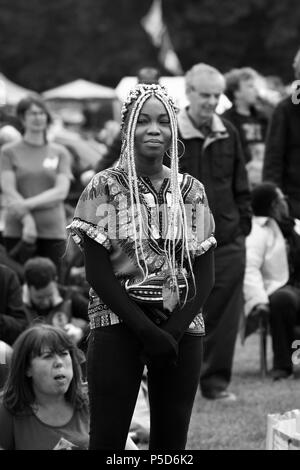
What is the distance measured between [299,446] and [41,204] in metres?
4.75

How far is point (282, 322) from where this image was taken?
30.2 ft

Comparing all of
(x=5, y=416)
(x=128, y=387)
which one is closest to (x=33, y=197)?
(x=5, y=416)

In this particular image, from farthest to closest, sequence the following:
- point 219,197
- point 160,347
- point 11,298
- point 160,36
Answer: point 160,36 < point 219,197 < point 11,298 < point 160,347

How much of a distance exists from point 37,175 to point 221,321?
2.08 meters

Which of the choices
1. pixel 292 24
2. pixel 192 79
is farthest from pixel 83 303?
pixel 292 24

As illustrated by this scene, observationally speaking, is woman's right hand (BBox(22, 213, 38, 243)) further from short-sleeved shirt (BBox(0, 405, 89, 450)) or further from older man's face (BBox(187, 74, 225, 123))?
short-sleeved shirt (BBox(0, 405, 89, 450))

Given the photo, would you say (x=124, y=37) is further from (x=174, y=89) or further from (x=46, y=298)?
(x=46, y=298)

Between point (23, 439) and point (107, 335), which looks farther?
point (23, 439)

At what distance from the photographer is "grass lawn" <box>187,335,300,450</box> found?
22.9 feet

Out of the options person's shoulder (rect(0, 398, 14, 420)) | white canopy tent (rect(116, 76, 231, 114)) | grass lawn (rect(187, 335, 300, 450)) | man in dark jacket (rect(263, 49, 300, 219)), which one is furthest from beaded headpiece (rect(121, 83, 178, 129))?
white canopy tent (rect(116, 76, 231, 114))

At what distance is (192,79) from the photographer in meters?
7.95

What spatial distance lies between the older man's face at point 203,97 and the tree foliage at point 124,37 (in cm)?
2870

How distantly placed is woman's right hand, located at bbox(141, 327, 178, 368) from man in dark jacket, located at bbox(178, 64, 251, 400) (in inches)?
142

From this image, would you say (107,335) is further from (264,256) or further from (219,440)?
(264,256)
